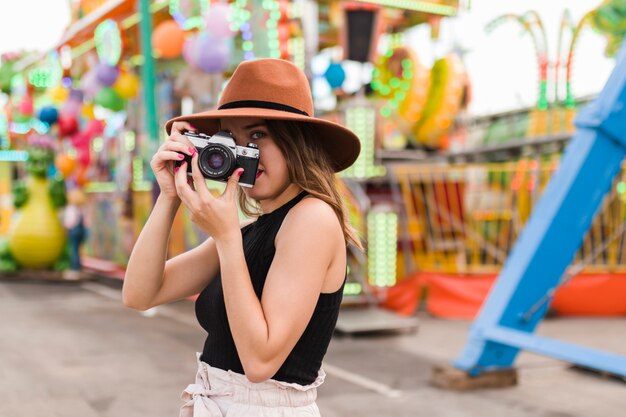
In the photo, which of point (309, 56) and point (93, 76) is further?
point (93, 76)

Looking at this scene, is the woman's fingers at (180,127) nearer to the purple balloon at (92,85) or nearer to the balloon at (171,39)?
the balloon at (171,39)

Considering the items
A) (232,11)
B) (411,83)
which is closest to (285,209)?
(232,11)

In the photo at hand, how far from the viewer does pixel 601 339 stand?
23.1 feet

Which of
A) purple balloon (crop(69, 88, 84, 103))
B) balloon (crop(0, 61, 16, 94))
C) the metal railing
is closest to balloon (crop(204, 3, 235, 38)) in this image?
the metal railing

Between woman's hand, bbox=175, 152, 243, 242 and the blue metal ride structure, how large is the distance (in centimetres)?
353

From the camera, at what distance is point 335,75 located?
7.17m

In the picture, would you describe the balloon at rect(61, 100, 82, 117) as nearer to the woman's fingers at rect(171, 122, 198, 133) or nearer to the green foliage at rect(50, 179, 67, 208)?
the green foliage at rect(50, 179, 67, 208)

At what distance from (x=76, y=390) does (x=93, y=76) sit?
556 cm

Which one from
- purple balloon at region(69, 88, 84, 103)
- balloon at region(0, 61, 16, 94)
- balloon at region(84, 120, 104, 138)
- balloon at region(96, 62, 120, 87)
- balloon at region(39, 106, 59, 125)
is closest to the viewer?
balloon at region(96, 62, 120, 87)

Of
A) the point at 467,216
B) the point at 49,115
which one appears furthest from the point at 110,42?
the point at 467,216

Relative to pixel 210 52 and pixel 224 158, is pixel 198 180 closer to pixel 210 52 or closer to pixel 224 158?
pixel 224 158

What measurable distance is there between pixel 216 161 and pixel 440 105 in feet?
30.5

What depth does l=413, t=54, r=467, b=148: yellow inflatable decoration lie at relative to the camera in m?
10.5

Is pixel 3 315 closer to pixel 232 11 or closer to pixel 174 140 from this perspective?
pixel 232 11
